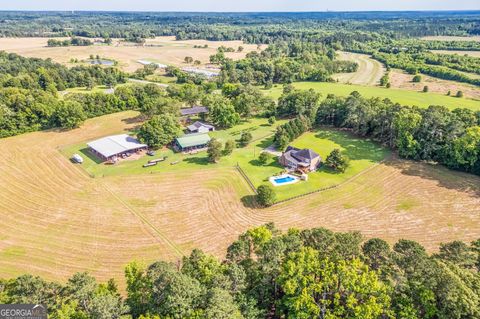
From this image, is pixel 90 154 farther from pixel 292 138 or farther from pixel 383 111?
pixel 383 111

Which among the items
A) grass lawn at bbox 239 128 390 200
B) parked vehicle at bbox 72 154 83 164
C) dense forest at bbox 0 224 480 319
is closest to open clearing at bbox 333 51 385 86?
grass lawn at bbox 239 128 390 200

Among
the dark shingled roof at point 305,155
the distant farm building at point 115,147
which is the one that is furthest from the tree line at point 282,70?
the dark shingled roof at point 305,155

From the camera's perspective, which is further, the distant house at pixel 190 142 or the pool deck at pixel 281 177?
the distant house at pixel 190 142

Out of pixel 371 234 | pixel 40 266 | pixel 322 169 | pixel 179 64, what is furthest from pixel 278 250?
pixel 179 64

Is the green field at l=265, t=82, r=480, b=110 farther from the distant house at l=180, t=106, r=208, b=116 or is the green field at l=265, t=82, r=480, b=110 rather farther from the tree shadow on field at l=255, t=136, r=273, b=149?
the tree shadow on field at l=255, t=136, r=273, b=149

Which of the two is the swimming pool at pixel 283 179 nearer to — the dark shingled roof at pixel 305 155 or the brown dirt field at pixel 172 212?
the dark shingled roof at pixel 305 155
